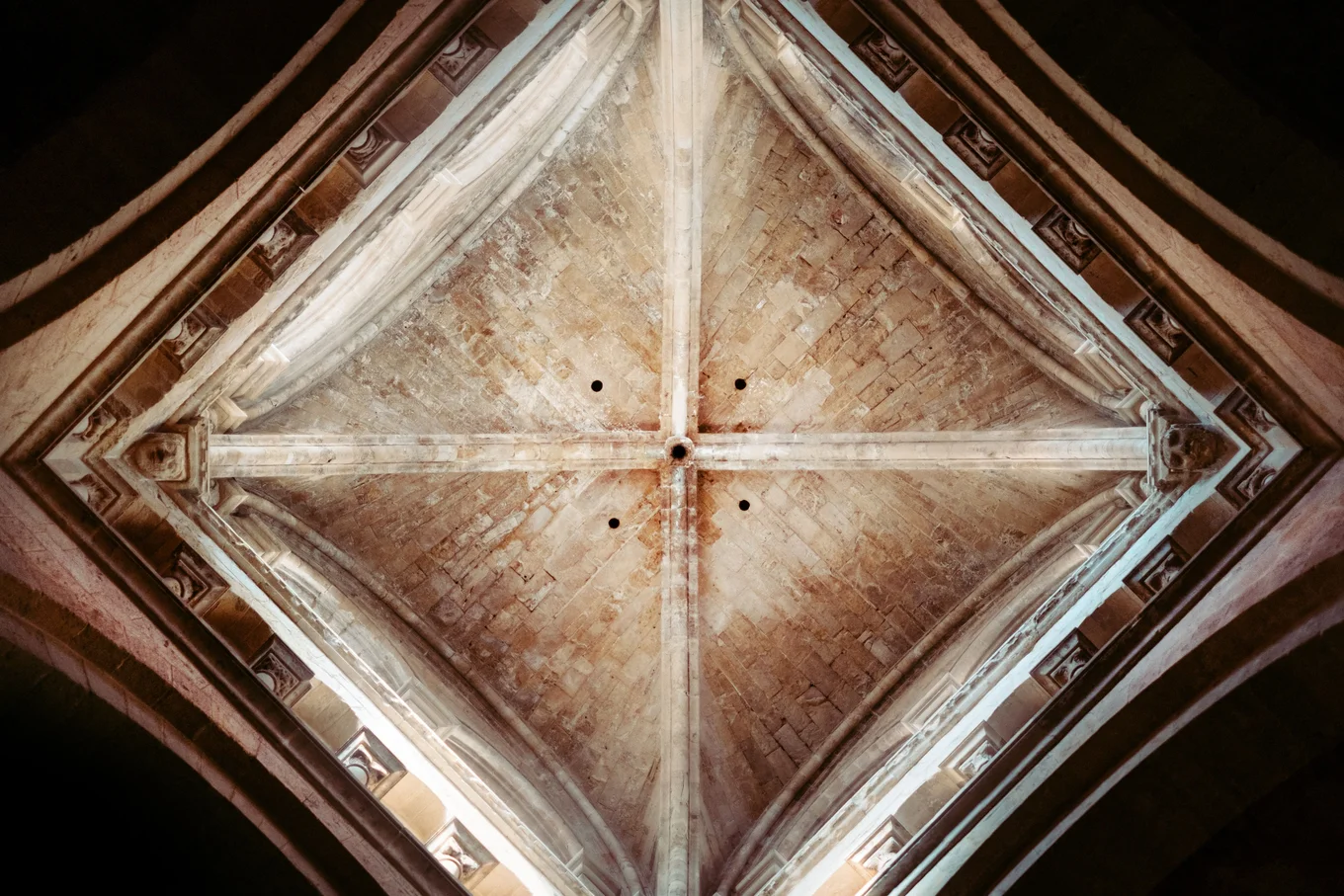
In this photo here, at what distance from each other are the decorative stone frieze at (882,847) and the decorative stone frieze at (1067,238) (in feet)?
12.8

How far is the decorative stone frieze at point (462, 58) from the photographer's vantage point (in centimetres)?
541

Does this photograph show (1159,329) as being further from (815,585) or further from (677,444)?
(677,444)

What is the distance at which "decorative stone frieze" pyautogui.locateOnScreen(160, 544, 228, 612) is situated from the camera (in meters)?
5.81

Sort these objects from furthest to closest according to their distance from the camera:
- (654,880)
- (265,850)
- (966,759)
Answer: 1. (654,880)
2. (966,759)
3. (265,850)

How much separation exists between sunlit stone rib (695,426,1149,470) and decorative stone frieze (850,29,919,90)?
3.45 meters

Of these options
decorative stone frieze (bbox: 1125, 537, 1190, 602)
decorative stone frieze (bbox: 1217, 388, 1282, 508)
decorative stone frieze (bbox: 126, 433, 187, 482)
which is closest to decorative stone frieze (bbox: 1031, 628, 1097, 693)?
decorative stone frieze (bbox: 1125, 537, 1190, 602)

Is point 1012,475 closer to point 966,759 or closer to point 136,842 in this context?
point 966,759

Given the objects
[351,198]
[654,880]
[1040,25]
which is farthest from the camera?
[654,880]

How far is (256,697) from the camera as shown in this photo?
5625mm

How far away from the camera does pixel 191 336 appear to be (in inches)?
225

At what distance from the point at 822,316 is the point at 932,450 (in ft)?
5.55

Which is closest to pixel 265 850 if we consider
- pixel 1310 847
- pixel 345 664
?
pixel 345 664

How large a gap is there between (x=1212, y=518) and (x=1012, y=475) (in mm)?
2596

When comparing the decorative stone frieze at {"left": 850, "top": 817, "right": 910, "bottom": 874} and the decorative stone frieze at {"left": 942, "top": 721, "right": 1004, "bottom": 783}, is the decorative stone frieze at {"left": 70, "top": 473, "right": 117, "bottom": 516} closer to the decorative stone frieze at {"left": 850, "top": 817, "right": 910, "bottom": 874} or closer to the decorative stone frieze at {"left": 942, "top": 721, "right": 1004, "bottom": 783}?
the decorative stone frieze at {"left": 850, "top": 817, "right": 910, "bottom": 874}
